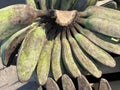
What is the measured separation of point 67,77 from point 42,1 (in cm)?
21

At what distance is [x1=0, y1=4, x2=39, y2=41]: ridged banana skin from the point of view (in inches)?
32.5

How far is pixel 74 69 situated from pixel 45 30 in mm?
123

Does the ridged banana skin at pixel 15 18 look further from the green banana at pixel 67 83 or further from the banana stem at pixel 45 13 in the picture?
the green banana at pixel 67 83

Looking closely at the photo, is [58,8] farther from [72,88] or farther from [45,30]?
[72,88]

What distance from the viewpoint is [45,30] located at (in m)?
0.90

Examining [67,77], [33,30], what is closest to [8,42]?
[33,30]

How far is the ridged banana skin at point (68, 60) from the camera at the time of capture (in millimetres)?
894

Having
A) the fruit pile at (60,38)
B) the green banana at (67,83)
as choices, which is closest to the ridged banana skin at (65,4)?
the fruit pile at (60,38)

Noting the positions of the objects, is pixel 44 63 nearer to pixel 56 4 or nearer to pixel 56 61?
pixel 56 61

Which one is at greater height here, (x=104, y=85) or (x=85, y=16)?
(x=85, y=16)

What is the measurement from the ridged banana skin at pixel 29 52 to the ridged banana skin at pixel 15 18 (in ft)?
0.12

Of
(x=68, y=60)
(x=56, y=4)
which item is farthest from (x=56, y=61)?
(x=56, y=4)

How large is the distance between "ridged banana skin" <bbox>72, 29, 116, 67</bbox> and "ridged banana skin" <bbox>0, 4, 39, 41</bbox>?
0.13 metres

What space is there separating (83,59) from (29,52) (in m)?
0.14
